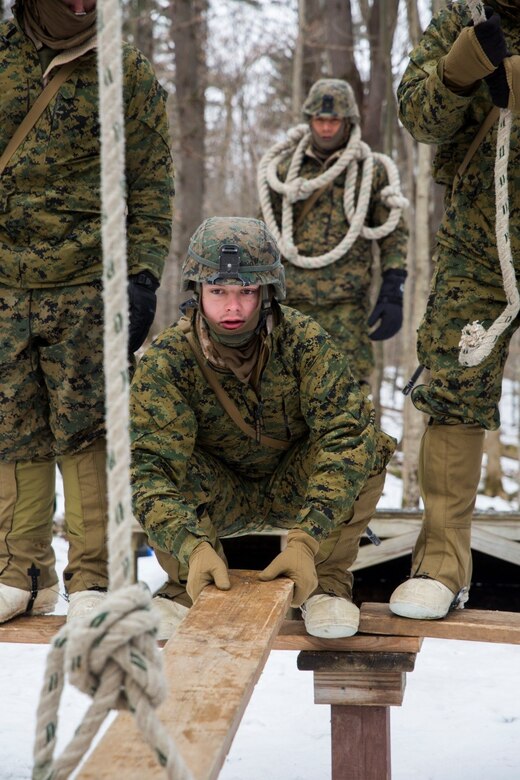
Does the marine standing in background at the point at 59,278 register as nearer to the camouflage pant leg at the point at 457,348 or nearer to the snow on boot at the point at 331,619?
the snow on boot at the point at 331,619

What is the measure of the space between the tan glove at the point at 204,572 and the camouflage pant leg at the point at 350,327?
10.2ft

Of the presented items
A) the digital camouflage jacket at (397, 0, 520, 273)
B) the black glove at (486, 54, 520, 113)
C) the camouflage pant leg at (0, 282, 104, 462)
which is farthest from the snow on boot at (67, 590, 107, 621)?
the black glove at (486, 54, 520, 113)

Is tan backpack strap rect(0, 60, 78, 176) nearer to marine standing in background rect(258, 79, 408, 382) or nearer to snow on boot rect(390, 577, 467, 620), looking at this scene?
snow on boot rect(390, 577, 467, 620)

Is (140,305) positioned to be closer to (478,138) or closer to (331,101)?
(478,138)

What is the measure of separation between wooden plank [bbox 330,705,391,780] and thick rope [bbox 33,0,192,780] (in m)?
1.94

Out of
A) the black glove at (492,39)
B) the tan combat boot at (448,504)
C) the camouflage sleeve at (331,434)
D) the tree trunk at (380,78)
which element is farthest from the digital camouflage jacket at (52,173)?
the tree trunk at (380,78)

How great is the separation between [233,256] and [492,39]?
939 mm

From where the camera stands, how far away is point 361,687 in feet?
9.89

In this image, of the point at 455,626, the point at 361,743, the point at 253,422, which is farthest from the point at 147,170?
the point at 361,743

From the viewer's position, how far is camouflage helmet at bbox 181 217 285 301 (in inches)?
113

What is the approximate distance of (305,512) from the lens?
271 cm

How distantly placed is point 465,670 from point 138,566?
2.33 meters

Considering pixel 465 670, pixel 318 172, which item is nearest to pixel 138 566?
pixel 465 670

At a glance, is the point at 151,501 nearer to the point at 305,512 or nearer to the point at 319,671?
the point at 305,512
